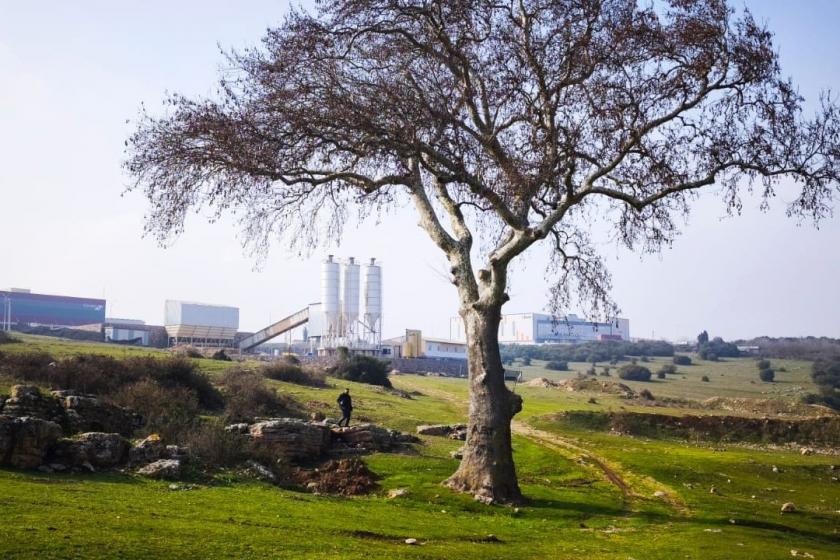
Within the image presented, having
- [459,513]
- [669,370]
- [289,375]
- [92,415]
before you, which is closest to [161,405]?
[92,415]

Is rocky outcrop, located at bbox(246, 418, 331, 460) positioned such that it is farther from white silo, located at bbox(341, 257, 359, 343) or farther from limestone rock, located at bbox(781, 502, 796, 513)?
white silo, located at bbox(341, 257, 359, 343)

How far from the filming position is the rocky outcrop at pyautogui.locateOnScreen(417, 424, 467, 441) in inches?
1240

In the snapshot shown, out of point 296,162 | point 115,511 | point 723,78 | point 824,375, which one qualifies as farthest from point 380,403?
point 824,375

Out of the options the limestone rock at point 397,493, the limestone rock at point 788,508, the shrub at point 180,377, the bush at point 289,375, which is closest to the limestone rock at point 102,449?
the limestone rock at point 397,493

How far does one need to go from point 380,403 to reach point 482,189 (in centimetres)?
2309

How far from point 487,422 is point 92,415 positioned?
10334 mm

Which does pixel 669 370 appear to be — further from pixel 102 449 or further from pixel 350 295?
pixel 102 449

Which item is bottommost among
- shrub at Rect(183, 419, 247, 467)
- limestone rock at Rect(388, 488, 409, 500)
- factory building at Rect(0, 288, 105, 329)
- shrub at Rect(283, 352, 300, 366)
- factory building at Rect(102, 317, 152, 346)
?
limestone rock at Rect(388, 488, 409, 500)

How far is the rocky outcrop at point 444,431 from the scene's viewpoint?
31.5 metres

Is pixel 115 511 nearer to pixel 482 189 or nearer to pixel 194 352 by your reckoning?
pixel 482 189

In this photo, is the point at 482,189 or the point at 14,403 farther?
the point at 482,189

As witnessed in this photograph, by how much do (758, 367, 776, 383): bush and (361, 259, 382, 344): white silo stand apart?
152 ft

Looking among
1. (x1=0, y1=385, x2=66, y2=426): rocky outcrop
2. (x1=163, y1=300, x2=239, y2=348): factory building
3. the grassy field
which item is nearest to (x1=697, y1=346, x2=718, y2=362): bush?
(x1=163, y1=300, x2=239, y2=348): factory building

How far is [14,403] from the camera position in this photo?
19.1 m
